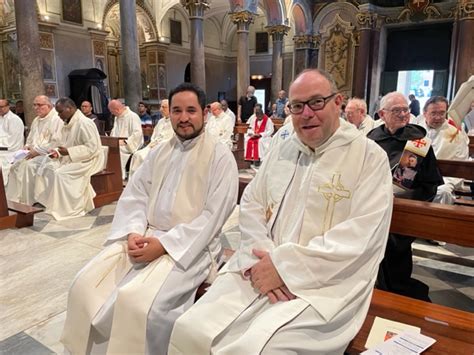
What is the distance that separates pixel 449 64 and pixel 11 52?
56.1 feet

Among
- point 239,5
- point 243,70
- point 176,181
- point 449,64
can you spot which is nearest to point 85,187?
point 176,181

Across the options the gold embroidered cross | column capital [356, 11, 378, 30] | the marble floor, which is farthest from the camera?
column capital [356, 11, 378, 30]

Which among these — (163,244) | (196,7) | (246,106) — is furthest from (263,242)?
Result: (196,7)

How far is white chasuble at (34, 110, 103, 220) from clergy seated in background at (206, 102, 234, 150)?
168 inches

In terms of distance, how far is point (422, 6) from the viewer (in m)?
15.6

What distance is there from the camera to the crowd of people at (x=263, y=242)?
1.73 m

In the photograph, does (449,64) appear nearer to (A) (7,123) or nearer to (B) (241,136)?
(B) (241,136)

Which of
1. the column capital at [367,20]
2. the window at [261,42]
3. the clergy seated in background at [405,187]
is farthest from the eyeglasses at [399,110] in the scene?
the window at [261,42]

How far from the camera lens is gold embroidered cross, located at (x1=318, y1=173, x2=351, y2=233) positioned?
1.92 meters

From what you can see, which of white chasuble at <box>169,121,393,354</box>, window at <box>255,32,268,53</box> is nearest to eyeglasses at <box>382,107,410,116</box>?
white chasuble at <box>169,121,393,354</box>

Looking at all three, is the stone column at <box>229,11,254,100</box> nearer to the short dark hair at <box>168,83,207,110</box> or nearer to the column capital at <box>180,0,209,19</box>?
the column capital at <box>180,0,209,19</box>

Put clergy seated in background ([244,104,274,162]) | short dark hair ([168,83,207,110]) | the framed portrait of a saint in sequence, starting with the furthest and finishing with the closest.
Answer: the framed portrait of a saint < clergy seated in background ([244,104,274,162]) < short dark hair ([168,83,207,110])

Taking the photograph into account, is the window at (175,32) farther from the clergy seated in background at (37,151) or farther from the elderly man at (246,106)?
the clergy seated in background at (37,151)

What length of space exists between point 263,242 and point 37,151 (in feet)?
16.3
